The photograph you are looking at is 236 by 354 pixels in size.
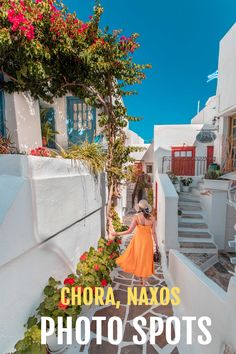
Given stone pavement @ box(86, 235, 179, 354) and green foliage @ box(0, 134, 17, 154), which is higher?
green foliage @ box(0, 134, 17, 154)

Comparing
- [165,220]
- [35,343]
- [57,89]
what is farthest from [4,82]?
[165,220]

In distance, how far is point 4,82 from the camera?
17.3 feet

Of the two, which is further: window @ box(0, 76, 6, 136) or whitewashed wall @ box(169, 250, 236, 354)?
window @ box(0, 76, 6, 136)

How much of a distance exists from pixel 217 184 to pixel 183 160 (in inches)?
234

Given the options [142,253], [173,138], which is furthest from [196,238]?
[173,138]

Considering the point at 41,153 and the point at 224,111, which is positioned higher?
the point at 224,111

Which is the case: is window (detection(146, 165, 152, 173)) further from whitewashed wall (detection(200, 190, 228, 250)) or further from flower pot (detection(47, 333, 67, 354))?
flower pot (detection(47, 333, 67, 354))

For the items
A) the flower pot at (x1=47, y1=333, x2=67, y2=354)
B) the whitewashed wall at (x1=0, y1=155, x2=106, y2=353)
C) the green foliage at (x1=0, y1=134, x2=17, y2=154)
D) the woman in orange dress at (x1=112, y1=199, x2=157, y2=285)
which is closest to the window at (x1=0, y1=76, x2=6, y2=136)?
the green foliage at (x1=0, y1=134, x2=17, y2=154)

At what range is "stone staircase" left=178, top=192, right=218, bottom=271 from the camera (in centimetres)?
630

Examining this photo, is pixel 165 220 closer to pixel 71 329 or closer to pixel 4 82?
pixel 71 329

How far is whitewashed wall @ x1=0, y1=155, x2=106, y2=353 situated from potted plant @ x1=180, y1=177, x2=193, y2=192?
24.1ft

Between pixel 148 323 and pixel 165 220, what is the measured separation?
3.54 m

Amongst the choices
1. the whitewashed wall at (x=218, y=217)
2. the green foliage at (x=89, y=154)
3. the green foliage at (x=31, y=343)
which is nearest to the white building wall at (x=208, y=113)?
the whitewashed wall at (x=218, y=217)

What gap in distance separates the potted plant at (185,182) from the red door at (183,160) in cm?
246
